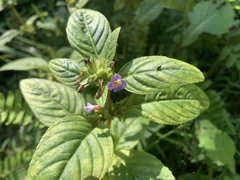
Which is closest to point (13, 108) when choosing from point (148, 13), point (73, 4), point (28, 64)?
point (28, 64)

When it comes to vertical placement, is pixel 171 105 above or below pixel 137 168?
above

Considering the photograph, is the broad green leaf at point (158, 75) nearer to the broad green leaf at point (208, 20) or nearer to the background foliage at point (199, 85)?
the background foliage at point (199, 85)

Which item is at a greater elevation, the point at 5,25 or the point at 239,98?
the point at 5,25

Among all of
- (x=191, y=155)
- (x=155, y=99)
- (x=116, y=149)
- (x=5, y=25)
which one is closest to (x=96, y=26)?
(x=155, y=99)

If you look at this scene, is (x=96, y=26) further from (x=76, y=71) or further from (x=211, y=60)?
(x=211, y=60)

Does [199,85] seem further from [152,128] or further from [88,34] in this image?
[88,34]

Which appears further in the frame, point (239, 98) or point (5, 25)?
point (5, 25)

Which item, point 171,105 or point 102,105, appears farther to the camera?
point 171,105

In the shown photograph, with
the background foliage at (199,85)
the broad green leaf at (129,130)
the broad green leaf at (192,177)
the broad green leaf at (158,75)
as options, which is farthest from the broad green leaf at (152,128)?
the broad green leaf at (158,75)
